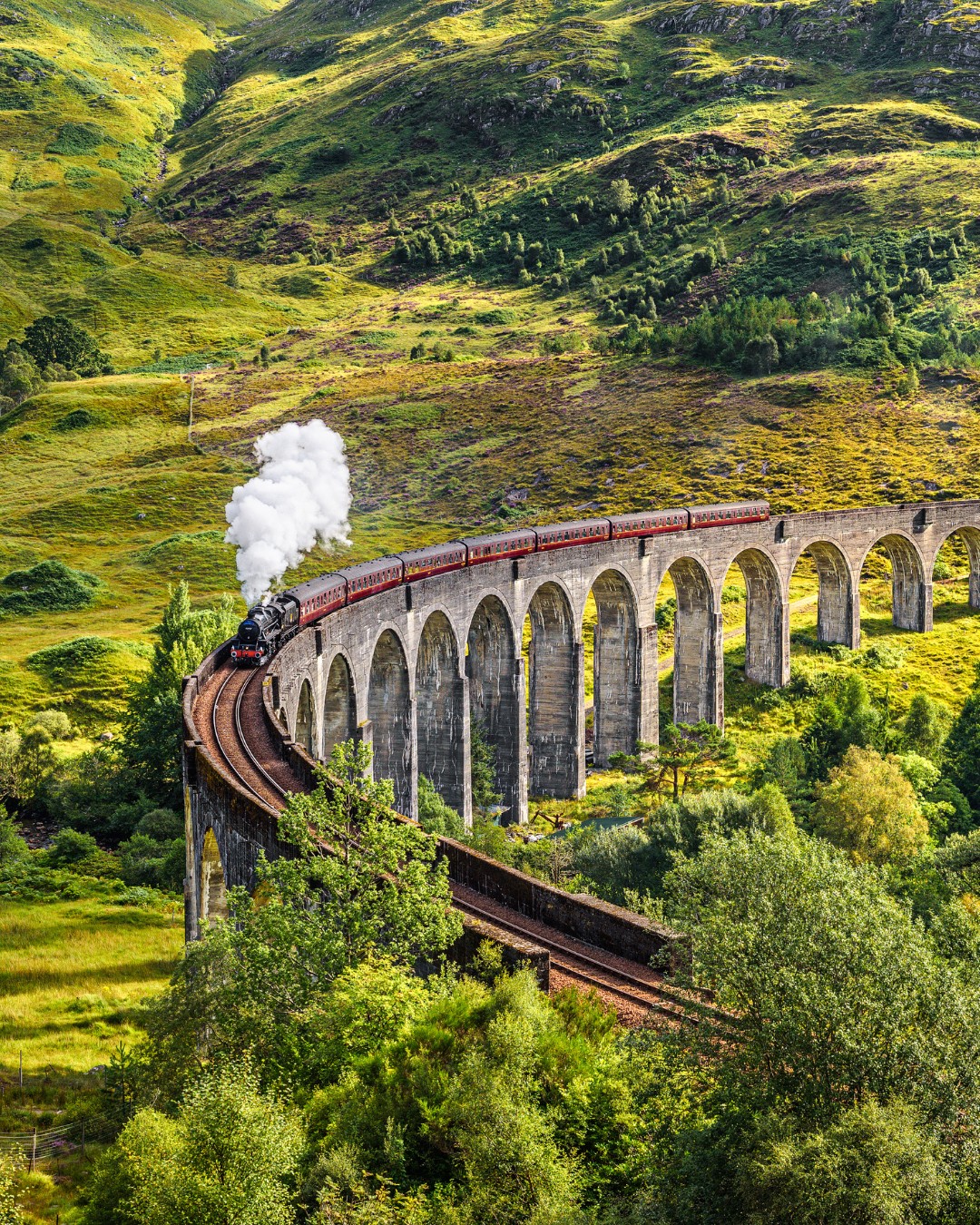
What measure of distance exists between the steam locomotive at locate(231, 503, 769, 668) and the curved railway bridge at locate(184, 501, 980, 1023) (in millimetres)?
825

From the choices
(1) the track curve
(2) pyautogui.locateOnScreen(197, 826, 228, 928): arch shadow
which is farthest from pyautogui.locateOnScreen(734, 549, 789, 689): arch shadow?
(2) pyautogui.locateOnScreen(197, 826, 228, 928): arch shadow

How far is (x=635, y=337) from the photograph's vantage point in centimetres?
12556

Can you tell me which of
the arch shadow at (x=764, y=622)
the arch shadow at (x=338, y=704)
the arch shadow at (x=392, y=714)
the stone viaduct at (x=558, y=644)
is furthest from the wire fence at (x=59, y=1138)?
the arch shadow at (x=764, y=622)

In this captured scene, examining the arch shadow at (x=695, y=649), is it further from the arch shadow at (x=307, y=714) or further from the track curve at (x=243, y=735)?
the track curve at (x=243, y=735)

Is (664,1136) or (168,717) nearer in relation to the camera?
(664,1136)

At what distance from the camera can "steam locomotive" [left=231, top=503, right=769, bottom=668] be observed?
3984 cm

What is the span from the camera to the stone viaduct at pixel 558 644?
143 ft

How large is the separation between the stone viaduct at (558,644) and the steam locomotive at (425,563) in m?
0.88

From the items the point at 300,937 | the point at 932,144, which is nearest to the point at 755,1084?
the point at 300,937

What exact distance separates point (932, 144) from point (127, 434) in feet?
344

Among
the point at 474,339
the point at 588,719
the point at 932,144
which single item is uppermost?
the point at 932,144

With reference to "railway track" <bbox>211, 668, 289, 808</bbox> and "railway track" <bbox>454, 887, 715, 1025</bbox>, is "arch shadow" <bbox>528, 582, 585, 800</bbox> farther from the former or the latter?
"railway track" <bbox>454, 887, 715, 1025</bbox>

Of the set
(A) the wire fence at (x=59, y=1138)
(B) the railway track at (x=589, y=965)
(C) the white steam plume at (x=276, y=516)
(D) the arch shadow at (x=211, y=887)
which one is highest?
(C) the white steam plume at (x=276, y=516)

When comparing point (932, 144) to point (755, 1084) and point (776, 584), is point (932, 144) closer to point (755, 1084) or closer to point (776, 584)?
point (776, 584)
